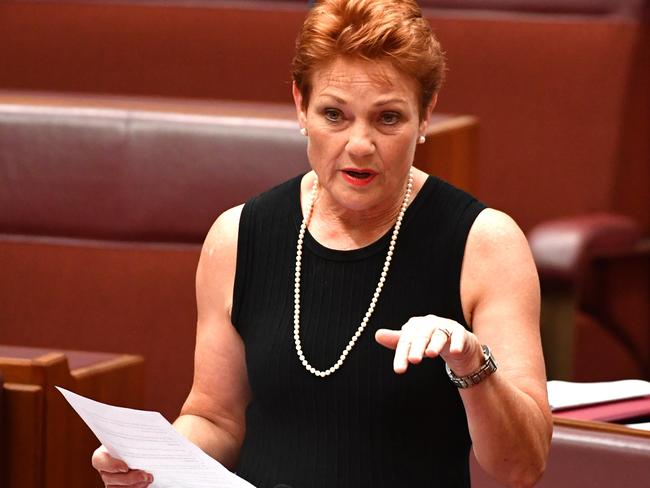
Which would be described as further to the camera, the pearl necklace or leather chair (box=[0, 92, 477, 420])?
leather chair (box=[0, 92, 477, 420])

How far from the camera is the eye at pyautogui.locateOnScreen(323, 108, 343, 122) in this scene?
0.64m

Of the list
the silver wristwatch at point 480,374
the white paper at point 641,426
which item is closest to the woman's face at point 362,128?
the silver wristwatch at point 480,374

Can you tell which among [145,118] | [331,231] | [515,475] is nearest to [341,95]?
[331,231]

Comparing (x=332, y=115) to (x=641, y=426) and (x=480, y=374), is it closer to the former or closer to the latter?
(x=480, y=374)

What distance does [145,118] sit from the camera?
41.4 inches

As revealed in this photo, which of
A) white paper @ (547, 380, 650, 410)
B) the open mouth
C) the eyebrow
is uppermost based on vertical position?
the eyebrow

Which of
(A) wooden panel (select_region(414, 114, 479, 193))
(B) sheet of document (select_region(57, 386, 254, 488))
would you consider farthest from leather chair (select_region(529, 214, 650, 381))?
(B) sheet of document (select_region(57, 386, 254, 488))

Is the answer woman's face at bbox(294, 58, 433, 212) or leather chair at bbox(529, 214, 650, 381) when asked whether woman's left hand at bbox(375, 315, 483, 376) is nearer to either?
woman's face at bbox(294, 58, 433, 212)

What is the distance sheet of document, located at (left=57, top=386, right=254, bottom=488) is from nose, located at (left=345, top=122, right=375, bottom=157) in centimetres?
15

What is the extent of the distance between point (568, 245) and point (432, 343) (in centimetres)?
66

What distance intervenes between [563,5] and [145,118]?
1.44 feet

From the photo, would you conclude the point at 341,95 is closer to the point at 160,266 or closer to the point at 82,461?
the point at 82,461

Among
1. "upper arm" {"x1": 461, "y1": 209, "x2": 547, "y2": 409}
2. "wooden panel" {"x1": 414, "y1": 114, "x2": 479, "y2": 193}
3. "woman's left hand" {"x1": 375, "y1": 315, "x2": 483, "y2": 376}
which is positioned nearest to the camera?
"woman's left hand" {"x1": 375, "y1": 315, "x2": 483, "y2": 376}

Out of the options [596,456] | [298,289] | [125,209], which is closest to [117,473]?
[298,289]
